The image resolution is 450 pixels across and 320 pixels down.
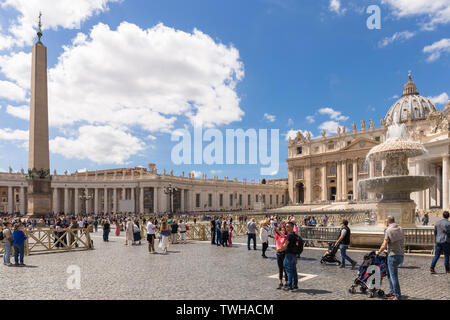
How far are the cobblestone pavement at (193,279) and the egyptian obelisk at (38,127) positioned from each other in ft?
39.2

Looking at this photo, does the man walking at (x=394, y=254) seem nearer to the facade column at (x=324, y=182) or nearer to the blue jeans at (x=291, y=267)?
the blue jeans at (x=291, y=267)

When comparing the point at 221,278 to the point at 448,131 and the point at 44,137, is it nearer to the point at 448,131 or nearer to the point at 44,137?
the point at 44,137

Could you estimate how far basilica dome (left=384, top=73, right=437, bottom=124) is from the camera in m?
88.4

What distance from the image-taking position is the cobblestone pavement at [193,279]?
6.59 meters

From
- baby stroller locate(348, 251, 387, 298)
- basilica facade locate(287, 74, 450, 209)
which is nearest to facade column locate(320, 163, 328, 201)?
basilica facade locate(287, 74, 450, 209)

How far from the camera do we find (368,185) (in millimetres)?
13578

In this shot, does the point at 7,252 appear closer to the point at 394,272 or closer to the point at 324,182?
the point at 394,272

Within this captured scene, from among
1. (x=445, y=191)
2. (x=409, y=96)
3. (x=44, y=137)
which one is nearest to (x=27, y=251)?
(x=44, y=137)

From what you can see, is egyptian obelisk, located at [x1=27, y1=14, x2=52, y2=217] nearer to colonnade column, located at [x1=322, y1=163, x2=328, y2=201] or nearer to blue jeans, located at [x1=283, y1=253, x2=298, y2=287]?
blue jeans, located at [x1=283, y1=253, x2=298, y2=287]

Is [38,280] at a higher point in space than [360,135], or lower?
lower

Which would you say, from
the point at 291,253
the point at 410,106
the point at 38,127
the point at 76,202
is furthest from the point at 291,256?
the point at 410,106

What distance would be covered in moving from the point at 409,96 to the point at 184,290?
104 m

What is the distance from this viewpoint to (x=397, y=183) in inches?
500

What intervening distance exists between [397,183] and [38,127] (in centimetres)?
2079
